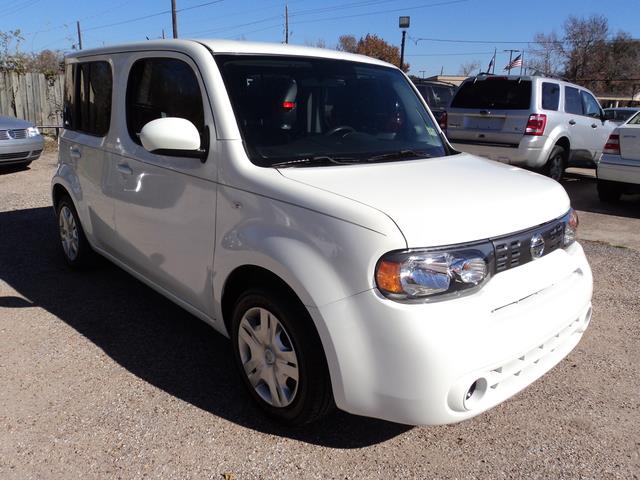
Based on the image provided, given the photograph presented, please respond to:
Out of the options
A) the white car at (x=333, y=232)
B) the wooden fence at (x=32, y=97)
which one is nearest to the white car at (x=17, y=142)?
the wooden fence at (x=32, y=97)

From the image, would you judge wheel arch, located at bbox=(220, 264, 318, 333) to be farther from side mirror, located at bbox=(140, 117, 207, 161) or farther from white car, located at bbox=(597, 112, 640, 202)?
white car, located at bbox=(597, 112, 640, 202)

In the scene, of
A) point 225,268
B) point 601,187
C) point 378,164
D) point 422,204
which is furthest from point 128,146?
point 601,187

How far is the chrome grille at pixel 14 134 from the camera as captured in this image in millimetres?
10391

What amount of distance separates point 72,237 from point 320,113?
2.92 metres

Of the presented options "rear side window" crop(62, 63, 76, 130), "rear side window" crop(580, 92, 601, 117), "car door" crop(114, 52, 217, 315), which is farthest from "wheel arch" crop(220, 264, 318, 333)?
"rear side window" crop(580, 92, 601, 117)

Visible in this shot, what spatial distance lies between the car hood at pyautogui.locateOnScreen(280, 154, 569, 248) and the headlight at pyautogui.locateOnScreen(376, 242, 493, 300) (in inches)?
2.0

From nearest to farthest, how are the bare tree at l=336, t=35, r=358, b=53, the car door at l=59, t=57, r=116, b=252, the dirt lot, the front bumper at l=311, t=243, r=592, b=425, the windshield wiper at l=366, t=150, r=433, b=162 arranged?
the front bumper at l=311, t=243, r=592, b=425
the dirt lot
the windshield wiper at l=366, t=150, r=433, b=162
the car door at l=59, t=57, r=116, b=252
the bare tree at l=336, t=35, r=358, b=53

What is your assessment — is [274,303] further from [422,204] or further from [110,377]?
[110,377]

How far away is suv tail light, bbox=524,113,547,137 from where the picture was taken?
9.05 meters

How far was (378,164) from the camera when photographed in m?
3.02

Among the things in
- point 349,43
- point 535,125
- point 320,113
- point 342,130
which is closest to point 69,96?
point 320,113

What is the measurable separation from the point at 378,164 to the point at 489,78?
7.56m

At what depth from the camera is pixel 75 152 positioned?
4559 millimetres

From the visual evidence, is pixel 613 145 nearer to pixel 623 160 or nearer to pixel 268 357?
pixel 623 160
